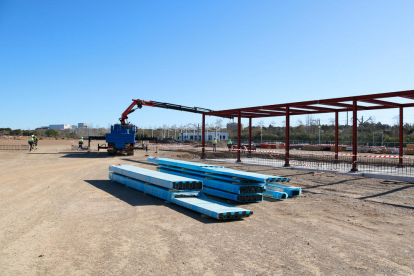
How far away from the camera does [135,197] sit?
8.75 metres

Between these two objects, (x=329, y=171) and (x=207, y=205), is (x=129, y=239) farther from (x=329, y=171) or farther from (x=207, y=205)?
(x=329, y=171)

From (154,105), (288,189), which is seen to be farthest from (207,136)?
(288,189)

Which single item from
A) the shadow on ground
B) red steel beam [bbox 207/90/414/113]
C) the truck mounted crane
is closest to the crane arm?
the truck mounted crane

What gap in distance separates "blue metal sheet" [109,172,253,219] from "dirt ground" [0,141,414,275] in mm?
180

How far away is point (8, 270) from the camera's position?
3.86 meters

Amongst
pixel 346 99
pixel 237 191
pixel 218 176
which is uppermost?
pixel 346 99

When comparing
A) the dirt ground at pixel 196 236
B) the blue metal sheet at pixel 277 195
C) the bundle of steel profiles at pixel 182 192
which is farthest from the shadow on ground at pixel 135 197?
the blue metal sheet at pixel 277 195

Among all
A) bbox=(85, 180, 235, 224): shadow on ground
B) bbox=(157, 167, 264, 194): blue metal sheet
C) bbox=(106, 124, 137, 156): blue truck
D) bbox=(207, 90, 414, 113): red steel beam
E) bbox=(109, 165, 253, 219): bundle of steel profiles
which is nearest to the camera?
bbox=(109, 165, 253, 219): bundle of steel profiles

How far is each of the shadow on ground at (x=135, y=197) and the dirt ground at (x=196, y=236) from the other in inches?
1.2

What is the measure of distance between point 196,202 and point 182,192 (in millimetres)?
757

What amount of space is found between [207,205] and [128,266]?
314 centimetres

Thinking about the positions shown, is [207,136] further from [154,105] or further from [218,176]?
[218,176]

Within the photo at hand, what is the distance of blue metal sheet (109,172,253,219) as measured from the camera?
631cm

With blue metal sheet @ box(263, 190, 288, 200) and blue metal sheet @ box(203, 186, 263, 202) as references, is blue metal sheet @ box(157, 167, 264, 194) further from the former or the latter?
blue metal sheet @ box(263, 190, 288, 200)
